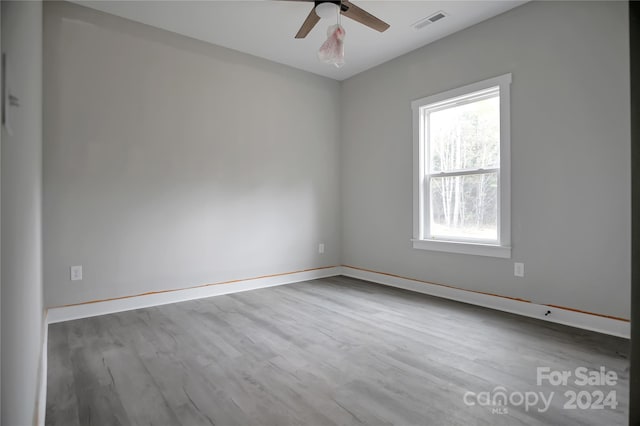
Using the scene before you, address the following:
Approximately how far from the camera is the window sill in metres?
3.29

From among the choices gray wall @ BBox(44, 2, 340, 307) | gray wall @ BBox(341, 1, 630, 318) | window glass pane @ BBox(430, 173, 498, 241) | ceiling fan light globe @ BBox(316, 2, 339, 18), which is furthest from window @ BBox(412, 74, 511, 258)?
ceiling fan light globe @ BBox(316, 2, 339, 18)

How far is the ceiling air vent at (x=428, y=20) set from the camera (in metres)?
3.28

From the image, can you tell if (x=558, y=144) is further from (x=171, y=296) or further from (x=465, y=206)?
(x=171, y=296)

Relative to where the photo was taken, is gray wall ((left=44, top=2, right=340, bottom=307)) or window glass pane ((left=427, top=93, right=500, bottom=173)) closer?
gray wall ((left=44, top=2, right=340, bottom=307))

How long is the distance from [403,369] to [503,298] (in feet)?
5.48

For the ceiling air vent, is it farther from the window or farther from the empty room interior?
the window

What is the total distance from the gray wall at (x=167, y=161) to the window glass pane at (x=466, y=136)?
5.26 ft

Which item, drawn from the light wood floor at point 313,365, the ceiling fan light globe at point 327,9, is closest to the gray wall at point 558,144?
the light wood floor at point 313,365

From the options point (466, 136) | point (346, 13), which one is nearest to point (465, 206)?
point (466, 136)

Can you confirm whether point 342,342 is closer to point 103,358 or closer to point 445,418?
point 445,418

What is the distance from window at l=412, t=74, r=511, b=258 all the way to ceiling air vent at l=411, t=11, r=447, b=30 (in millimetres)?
694

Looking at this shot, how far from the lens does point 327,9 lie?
8.84 ft

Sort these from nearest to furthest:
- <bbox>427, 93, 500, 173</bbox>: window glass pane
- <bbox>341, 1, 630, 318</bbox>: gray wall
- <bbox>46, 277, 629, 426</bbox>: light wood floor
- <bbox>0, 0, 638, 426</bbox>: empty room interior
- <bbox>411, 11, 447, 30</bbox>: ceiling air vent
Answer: <bbox>46, 277, 629, 426</bbox>: light wood floor < <bbox>0, 0, 638, 426</bbox>: empty room interior < <bbox>341, 1, 630, 318</bbox>: gray wall < <bbox>411, 11, 447, 30</bbox>: ceiling air vent < <bbox>427, 93, 500, 173</bbox>: window glass pane

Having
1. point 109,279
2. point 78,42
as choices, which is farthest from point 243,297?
point 78,42
